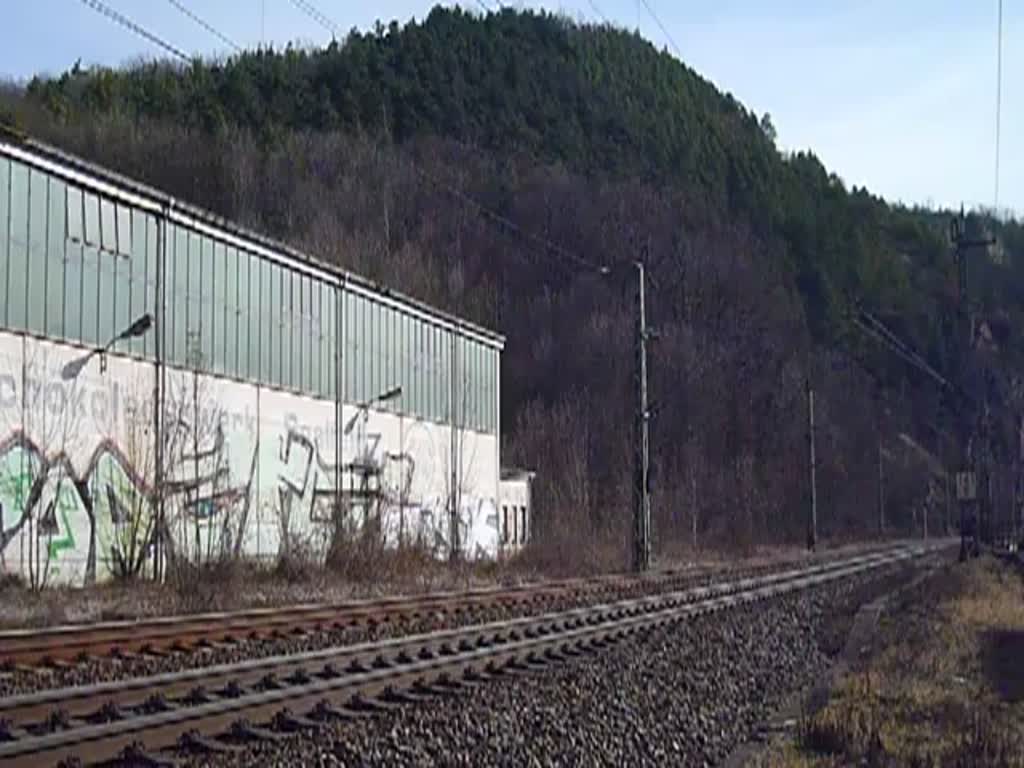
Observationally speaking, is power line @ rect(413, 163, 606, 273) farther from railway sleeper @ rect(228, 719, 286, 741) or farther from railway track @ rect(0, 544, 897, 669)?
railway sleeper @ rect(228, 719, 286, 741)

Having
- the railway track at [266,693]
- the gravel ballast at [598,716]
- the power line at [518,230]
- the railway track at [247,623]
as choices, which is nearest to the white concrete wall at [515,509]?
the railway track at [247,623]

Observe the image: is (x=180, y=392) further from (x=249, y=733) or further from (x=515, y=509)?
(x=515, y=509)

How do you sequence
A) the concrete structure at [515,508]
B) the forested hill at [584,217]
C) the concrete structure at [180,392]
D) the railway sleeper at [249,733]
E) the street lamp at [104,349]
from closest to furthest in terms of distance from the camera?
the railway sleeper at [249,733] < the concrete structure at [180,392] < the street lamp at [104,349] < the concrete structure at [515,508] < the forested hill at [584,217]

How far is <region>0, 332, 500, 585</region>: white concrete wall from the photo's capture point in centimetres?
3334

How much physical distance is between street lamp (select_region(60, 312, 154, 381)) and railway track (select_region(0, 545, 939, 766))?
50.2ft

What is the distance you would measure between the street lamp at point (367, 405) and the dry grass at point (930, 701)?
22.4 metres

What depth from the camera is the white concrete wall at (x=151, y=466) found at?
33.3 metres

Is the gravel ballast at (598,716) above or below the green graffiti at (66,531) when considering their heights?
below

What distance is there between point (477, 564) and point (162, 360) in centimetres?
1426

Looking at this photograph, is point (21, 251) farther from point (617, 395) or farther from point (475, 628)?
point (617, 395)

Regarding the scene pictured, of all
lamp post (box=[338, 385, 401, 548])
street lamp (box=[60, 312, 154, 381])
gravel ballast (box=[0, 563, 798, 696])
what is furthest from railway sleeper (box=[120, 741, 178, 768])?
lamp post (box=[338, 385, 401, 548])

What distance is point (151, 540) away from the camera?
35531 millimetres

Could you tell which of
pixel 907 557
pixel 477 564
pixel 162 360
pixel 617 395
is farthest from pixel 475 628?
pixel 617 395

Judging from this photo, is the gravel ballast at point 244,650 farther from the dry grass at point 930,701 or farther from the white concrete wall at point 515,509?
the white concrete wall at point 515,509
